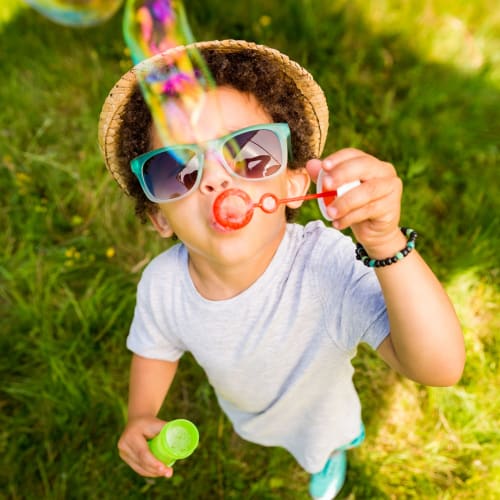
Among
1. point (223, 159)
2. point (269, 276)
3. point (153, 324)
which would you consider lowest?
point (153, 324)

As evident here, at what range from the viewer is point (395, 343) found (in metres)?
1.16

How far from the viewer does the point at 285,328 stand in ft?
4.86

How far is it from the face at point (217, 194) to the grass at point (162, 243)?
1.07m

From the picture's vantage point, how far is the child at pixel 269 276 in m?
1.09

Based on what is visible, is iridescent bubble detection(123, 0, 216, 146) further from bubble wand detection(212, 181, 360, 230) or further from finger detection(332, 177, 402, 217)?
finger detection(332, 177, 402, 217)

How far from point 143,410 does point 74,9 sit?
1721 millimetres

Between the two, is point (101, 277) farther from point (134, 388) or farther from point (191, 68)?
point (191, 68)

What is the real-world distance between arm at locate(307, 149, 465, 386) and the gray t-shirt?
0.09 m

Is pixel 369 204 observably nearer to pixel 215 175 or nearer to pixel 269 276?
pixel 215 175

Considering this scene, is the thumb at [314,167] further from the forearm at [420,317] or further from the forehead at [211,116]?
the forehead at [211,116]

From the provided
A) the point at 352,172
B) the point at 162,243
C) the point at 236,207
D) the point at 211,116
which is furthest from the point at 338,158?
the point at 162,243

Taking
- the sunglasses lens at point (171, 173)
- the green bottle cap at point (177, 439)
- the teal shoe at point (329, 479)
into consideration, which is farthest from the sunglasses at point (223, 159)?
the teal shoe at point (329, 479)

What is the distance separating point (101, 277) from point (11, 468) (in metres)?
0.86

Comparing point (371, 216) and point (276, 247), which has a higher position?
point (371, 216)
